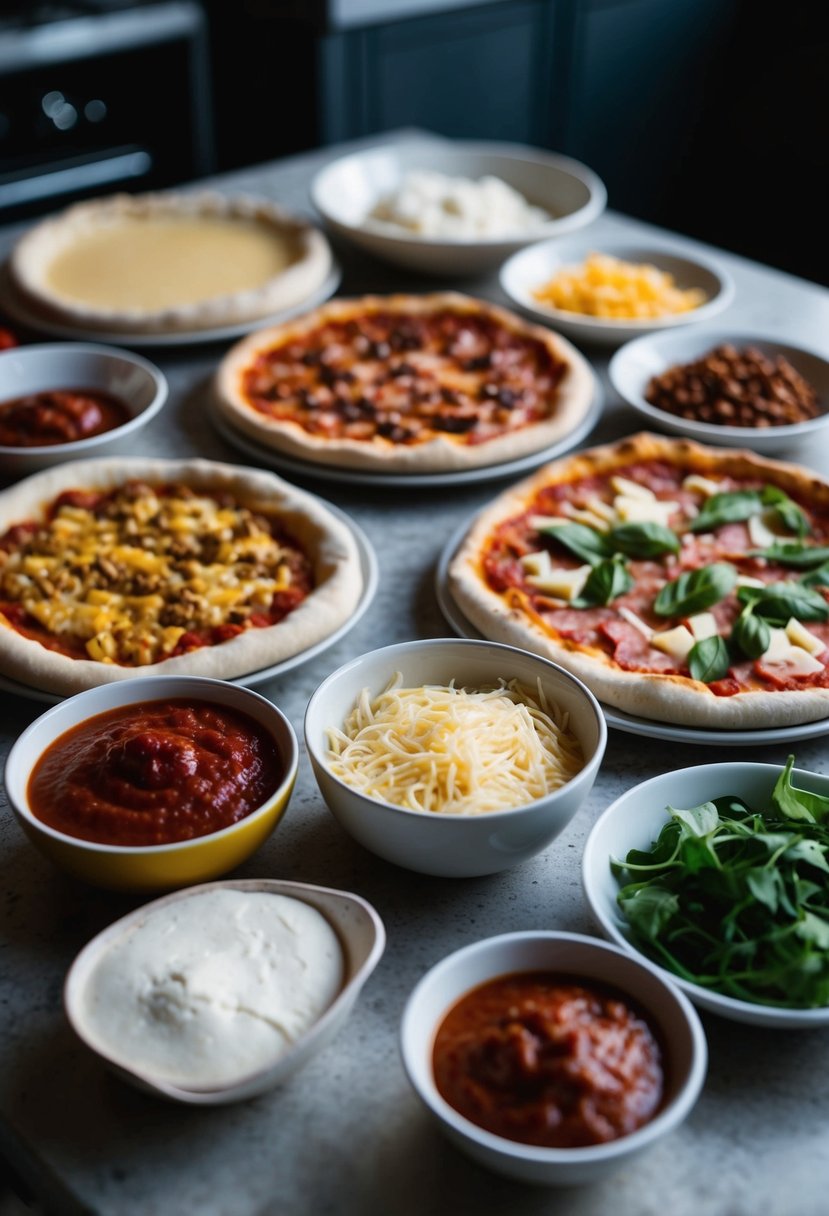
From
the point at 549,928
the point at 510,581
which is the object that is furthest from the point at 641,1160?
the point at 510,581

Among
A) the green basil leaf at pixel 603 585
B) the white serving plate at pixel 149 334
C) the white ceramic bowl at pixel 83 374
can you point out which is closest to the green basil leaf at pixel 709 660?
the green basil leaf at pixel 603 585

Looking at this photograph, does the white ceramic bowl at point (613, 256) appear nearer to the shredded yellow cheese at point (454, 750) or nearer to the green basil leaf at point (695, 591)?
the green basil leaf at point (695, 591)

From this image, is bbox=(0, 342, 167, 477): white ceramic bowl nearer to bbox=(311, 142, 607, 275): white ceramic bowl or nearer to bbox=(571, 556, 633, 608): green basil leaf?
bbox=(311, 142, 607, 275): white ceramic bowl

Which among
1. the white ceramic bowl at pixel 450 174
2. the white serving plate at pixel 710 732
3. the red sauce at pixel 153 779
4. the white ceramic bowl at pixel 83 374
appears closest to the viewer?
the red sauce at pixel 153 779

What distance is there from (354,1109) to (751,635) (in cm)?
128

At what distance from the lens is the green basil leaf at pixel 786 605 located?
2574 mm

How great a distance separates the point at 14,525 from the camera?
9.43ft

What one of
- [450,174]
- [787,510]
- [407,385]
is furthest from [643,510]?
[450,174]

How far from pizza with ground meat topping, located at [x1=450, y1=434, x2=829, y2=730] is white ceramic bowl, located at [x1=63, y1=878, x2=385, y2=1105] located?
810mm

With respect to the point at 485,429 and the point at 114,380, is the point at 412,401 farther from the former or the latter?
Answer: the point at 114,380

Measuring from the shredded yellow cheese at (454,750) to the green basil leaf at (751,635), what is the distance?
54cm

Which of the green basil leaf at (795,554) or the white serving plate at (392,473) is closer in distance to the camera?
the green basil leaf at (795,554)

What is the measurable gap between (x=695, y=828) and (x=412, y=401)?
190 centimetres

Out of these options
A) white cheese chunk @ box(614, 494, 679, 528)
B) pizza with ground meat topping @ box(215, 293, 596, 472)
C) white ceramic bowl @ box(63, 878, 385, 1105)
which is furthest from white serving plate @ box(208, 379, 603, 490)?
white ceramic bowl @ box(63, 878, 385, 1105)
